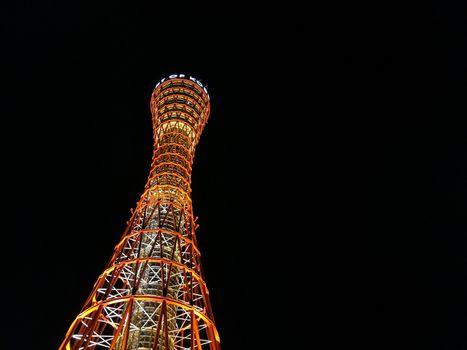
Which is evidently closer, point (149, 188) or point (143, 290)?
point (143, 290)

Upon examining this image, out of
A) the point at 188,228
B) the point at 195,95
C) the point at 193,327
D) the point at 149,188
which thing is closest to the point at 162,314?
the point at 193,327

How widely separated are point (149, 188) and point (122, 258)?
611 centimetres

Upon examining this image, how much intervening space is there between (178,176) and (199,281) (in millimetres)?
9437

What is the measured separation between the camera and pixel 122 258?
78.0ft

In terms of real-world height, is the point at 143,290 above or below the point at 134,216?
below

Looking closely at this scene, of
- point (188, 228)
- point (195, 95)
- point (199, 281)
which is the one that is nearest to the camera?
point (199, 281)

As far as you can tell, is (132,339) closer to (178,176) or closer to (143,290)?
(143,290)

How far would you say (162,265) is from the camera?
20953 millimetres

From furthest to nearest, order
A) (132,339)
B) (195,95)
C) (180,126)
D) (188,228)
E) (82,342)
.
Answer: (195,95), (180,126), (188,228), (132,339), (82,342)

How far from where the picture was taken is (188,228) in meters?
26.3

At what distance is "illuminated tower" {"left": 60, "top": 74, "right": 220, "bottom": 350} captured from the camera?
19.4m

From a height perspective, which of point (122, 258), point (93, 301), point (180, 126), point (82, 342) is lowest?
point (82, 342)

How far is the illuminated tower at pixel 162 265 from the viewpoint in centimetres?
1942

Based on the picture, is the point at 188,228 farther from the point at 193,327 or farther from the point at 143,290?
the point at 193,327
